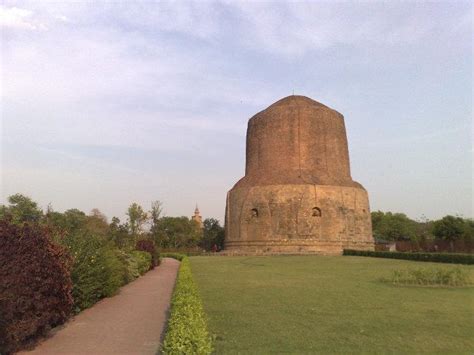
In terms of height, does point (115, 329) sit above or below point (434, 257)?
below

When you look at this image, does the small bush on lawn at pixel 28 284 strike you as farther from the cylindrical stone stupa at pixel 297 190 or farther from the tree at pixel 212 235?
the tree at pixel 212 235

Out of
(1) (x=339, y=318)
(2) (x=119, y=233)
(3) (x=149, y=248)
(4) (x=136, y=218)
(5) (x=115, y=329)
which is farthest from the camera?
(4) (x=136, y=218)

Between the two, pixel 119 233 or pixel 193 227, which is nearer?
pixel 119 233

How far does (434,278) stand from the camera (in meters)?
10.4

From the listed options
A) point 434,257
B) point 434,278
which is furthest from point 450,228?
point 434,278

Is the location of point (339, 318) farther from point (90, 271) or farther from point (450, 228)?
point (450, 228)

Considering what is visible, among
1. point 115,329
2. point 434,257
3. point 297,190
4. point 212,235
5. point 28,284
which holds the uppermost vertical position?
point 297,190

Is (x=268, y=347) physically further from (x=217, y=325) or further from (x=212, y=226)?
(x=212, y=226)

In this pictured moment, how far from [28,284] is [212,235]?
40.3 metres

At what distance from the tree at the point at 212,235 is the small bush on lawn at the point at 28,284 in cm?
3751

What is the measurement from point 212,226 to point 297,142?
17.4 m

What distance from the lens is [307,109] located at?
3281cm

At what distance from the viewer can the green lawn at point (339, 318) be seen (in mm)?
5043

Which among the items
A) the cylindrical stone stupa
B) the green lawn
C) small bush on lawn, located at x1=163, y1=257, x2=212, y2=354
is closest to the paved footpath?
small bush on lawn, located at x1=163, y1=257, x2=212, y2=354
